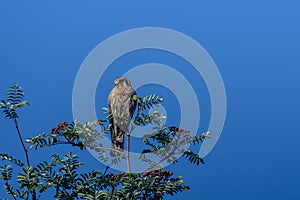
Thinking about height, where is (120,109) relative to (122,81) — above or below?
below

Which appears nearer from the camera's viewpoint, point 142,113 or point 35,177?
point 35,177

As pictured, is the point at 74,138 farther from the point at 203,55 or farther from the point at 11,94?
the point at 203,55

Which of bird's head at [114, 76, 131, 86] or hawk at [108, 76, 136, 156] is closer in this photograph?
hawk at [108, 76, 136, 156]

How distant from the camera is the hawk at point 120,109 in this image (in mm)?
2082

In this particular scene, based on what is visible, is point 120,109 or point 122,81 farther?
point 122,81

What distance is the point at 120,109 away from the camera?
2.23 metres

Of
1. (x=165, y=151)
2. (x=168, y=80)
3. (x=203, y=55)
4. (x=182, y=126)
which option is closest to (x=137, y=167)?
(x=165, y=151)

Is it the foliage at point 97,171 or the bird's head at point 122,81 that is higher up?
the bird's head at point 122,81

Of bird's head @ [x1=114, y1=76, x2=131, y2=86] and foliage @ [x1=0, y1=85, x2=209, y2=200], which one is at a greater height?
bird's head @ [x1=114, y1=76, x2=131, y2=86]

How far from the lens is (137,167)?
2.04 metres

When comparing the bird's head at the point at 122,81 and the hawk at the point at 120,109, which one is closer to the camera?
the hawk at the point at 120,109

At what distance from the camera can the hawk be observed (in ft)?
6.83

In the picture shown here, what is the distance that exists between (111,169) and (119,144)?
0.58 feet

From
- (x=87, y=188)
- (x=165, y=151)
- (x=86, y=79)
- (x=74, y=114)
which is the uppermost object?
(x=86, y=79)
